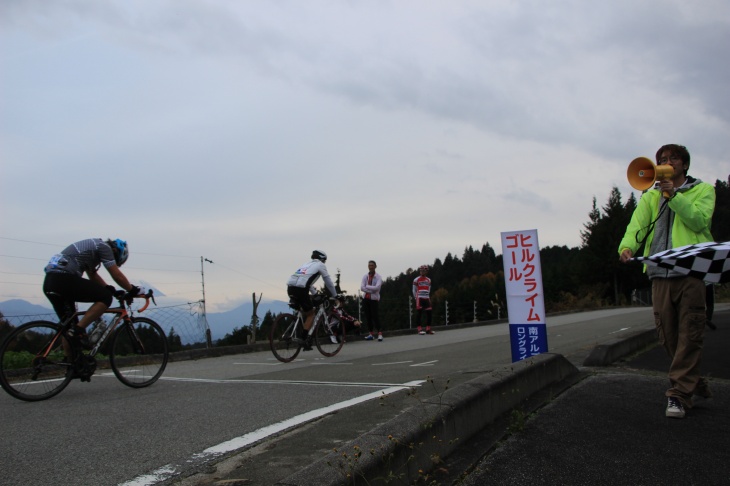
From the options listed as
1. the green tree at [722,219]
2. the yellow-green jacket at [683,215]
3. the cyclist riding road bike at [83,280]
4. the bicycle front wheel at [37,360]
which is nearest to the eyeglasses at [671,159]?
the yellow-green jacket at [683,215]

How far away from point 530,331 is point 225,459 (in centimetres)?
416

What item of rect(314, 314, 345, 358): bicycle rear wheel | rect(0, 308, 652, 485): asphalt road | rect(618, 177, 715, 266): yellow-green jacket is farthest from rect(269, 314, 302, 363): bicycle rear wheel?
rect(618, 177, 715, 266): yellow-green jacket

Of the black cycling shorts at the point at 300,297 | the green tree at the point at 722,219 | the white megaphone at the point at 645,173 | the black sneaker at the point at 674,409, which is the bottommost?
the black sneaker at the point at 674,409

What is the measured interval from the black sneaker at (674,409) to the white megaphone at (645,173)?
4.56ft

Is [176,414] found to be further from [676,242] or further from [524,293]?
[676,242]

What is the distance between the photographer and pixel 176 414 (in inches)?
199

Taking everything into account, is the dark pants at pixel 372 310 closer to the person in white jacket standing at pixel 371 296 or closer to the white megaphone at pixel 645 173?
the person in white jacket standing at pixel 371 296

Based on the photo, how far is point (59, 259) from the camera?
20.3ft

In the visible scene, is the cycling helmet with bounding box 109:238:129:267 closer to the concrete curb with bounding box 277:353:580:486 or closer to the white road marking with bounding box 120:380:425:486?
the white road marking with bounding box 120:380:425:486

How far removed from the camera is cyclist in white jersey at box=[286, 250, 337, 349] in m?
10.0

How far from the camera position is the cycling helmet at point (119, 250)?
6617 mm

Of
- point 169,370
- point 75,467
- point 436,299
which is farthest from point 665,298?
A: point 436,299

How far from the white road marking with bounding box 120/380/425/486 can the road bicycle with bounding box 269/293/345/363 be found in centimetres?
429

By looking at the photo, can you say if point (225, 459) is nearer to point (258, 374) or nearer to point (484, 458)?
point (484, 458)
